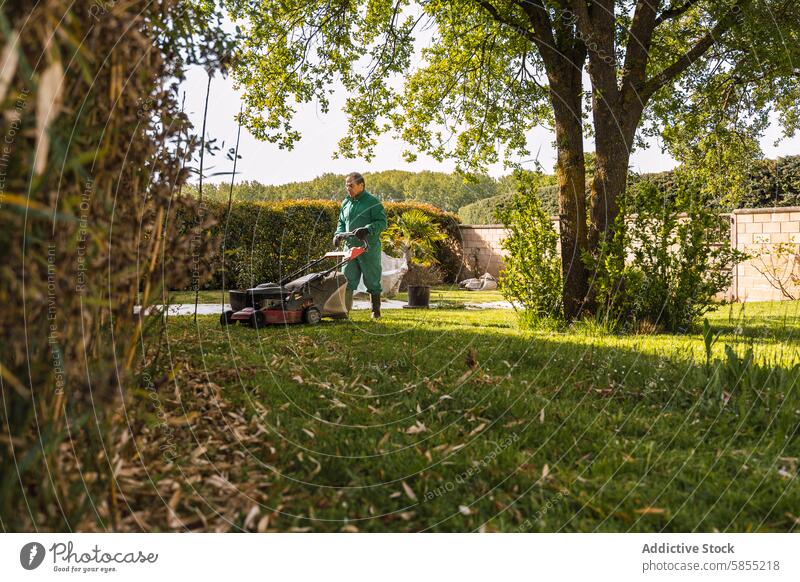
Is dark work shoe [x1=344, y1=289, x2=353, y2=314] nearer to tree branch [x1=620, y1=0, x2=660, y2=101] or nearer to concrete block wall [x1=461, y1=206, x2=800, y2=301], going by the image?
tree branch [x1=620, y1=0, x2=660, y2=101]

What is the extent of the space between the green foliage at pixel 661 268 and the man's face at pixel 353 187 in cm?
283

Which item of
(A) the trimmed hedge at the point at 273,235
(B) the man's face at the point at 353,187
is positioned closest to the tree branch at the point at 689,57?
(B) the man's face at the point at 353,187

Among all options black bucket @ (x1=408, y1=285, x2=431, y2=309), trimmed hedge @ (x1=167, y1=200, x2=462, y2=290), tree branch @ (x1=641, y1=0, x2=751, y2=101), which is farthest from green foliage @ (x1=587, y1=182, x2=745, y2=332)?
trimmed hedge @ (x1=167, y1=200, x2=462, y2=290)

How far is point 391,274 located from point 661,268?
6.52 meters

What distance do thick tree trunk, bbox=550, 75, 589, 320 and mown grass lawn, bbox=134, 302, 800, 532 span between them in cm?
235

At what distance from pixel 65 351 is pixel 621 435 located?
2364 mm

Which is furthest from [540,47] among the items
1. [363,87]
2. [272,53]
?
[272,53]

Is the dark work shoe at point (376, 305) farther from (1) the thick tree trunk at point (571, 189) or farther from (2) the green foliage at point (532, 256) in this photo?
(1) the thick tree trunk at point (571, 189)

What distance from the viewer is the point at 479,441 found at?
2.58 m

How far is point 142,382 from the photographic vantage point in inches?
99.1

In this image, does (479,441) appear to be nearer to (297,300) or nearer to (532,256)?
(297,300)

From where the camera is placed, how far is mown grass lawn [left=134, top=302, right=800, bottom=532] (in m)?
1.96
